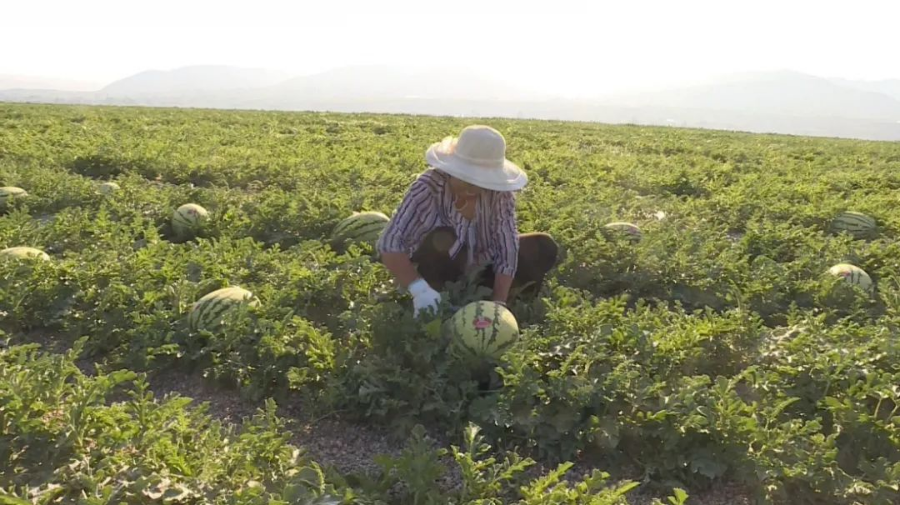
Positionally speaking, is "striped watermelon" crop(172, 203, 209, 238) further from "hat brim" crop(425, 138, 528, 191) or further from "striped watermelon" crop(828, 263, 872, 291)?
"striped watermelon" crop(828, 263, 872, 291)

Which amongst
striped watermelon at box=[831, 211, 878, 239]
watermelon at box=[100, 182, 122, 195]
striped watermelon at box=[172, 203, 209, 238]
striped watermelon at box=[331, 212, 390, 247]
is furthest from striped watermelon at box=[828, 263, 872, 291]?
watermelon at box=[100, 182, 122, 195]

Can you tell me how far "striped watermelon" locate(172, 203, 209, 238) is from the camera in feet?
16.8

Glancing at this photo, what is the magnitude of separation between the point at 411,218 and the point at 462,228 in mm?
348

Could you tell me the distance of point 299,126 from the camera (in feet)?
47.6

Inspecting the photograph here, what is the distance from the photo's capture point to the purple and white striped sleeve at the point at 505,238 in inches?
138

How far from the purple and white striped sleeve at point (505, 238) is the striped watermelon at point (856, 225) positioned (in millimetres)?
3673

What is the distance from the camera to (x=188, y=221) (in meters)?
5.11

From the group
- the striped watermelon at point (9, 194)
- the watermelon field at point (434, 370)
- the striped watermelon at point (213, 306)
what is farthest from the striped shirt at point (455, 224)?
the striped watermelon at point (9, 194)

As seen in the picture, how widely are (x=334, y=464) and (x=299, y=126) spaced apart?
12.7 meters

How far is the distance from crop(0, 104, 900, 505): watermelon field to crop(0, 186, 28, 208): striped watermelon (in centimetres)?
6

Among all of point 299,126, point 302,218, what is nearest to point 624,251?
point 302,218

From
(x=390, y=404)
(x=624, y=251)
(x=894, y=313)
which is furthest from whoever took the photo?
(x=624, y=251)

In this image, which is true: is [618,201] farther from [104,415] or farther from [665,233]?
[104,415]

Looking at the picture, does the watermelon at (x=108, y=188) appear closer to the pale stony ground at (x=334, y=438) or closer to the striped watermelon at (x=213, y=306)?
the striped watermelon at (x=213, y=306)
